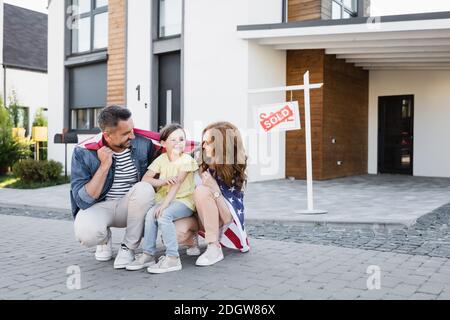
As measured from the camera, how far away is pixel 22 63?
877 inches

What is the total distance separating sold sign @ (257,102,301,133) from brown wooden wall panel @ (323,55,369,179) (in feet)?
15.4

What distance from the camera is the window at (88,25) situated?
14195mm

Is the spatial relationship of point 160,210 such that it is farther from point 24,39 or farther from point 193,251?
point 24,39

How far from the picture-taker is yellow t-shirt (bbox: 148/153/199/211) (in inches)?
163

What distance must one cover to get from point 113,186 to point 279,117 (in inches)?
131

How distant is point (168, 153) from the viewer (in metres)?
4.18

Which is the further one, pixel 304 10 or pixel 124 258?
pixel 304 10

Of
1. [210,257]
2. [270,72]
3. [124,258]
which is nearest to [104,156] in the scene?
[124,258]

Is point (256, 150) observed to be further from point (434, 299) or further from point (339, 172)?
point (434, 299)

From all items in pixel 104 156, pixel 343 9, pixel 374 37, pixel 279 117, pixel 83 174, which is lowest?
pixel 83 174

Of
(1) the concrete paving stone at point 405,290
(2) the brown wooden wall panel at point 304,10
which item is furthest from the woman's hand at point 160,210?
(2) the brown wooden wall panel at point 304,10

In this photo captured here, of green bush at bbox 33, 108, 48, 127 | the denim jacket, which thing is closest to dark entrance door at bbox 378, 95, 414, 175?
the denim jacket

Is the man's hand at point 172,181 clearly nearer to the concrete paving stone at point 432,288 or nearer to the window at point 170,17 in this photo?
the concrete paving stone at point 432,288

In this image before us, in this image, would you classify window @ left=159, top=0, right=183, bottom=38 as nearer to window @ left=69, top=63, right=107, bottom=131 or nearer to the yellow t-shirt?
window @ left=69, top=63, right=107, bottom=131
